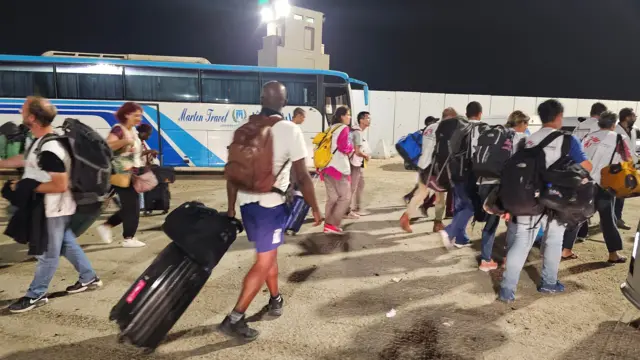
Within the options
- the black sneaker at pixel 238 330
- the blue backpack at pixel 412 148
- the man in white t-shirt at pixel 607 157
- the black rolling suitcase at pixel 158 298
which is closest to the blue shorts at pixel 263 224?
the black rolling suitcase at pixel 158 298

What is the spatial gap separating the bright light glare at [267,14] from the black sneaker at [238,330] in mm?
21275

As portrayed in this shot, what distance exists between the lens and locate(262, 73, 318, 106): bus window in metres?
11.3

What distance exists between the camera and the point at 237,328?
2768 mm

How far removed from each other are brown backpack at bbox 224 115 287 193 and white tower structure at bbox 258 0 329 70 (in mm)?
19437

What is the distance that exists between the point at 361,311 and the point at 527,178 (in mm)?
1788

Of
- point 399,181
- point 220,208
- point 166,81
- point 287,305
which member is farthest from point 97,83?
point 287,305

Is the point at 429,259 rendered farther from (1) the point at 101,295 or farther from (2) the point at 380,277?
(1) the point at 101,295

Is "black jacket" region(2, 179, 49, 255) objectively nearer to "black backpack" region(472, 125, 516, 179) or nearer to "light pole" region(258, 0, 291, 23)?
"black backpack" region(472, 125, 516, 179)

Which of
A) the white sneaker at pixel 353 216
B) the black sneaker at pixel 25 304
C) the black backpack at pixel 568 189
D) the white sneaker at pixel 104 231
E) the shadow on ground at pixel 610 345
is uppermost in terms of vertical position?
the black backpack at pixel 568 189

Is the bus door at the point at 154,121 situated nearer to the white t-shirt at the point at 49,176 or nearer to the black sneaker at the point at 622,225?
the white t-shirt at the point at 49,176

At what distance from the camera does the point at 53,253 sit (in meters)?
3.10

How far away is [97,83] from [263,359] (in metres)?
10.4

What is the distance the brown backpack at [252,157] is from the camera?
256cm

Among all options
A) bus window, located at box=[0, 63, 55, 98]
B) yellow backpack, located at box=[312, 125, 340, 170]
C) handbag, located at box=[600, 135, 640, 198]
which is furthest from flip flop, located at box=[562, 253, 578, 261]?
bus window, located at box=[0, 63, 55, 98]
